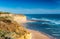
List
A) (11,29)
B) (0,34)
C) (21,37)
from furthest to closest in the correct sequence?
(11,29) → (21,37) → (0,34)

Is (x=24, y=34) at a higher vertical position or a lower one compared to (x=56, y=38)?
higher

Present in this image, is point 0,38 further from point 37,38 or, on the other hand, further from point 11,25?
point 37,38

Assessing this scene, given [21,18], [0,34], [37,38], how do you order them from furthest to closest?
[21,18]
[37,38]
[0,34]

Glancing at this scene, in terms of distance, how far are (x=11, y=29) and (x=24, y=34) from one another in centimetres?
174

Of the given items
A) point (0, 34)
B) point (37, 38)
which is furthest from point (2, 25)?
point (37, 38)

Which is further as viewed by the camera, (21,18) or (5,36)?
(21,18)

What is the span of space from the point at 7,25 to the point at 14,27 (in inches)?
26.0

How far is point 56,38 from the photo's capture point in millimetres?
28484

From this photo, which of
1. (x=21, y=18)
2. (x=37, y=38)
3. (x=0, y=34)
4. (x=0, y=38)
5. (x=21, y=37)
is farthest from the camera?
(x=21, y=18)

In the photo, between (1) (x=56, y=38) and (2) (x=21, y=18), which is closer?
(1) (x=56, y=38)

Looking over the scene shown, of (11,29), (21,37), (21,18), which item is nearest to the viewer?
(21,37)

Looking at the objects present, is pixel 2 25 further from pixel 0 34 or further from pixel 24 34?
pixel 0 34

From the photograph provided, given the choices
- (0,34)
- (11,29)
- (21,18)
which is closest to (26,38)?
(11,29)

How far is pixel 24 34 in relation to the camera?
17.4m
